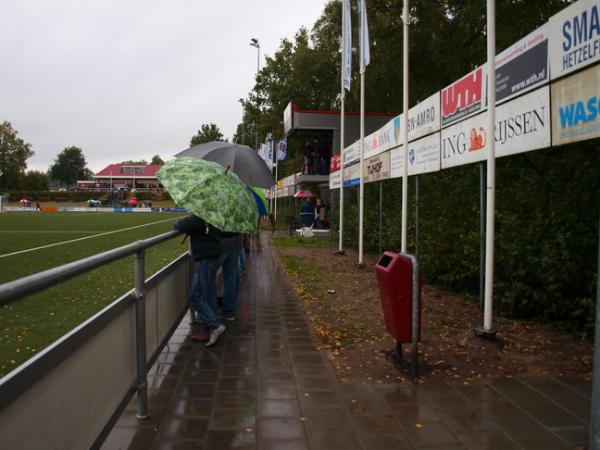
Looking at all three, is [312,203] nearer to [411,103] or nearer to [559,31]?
[411,103]

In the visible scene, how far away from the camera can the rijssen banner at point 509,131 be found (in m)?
5.28

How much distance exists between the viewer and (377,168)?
11805 mm

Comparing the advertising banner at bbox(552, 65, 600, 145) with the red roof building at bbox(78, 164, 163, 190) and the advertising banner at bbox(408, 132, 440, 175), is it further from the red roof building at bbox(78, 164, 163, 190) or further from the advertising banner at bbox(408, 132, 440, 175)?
the red roof building at bbox(78, 164, 163, 190)

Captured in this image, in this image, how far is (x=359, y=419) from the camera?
370cm

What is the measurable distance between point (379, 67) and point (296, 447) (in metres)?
24.4

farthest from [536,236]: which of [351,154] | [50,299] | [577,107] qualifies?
[351,154]

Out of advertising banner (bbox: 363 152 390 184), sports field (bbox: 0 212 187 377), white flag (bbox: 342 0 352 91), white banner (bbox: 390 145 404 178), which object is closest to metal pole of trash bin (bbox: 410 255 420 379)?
sports field (bbox: 0 212 187 377)

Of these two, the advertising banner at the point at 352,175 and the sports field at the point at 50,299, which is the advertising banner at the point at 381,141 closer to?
the advertising banner at the point at 352,175

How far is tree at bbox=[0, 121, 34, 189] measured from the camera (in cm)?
10169

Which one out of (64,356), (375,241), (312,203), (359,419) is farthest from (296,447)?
(312,203)

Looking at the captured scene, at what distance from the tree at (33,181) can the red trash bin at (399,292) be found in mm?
114970

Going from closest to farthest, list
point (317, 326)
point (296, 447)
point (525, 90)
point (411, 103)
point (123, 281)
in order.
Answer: point (296, 447)
point (525, 90)
point (317, 326)
point (123, 281)
point (411, 103)

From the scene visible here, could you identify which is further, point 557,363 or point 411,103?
point 411,103

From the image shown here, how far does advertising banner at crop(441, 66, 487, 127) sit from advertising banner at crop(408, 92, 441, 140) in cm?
28
